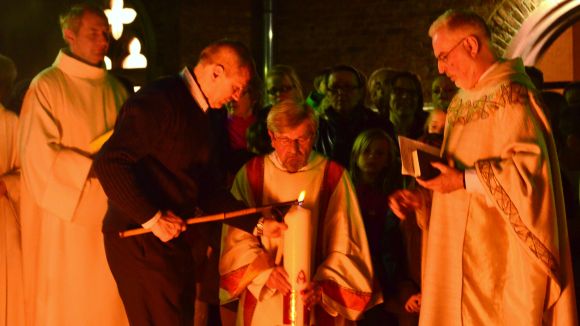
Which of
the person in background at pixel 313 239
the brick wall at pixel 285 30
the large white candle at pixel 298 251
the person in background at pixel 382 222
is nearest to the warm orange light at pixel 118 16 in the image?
the brick wall at pixel 285 30

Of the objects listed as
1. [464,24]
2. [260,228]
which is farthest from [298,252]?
[464,24]

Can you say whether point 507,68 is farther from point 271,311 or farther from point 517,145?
point 271,311

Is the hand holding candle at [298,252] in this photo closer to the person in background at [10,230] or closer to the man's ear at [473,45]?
the man's ear at [473,45]

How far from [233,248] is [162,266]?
27.9 inches

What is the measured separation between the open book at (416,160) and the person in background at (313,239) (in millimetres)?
709

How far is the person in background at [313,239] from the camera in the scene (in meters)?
6.35

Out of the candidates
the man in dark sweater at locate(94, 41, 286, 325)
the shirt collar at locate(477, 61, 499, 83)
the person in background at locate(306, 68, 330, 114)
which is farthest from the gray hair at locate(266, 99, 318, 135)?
the person in background at locate(306, 68, 330, 114)

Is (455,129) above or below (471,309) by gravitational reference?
above

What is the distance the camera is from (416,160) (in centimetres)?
577

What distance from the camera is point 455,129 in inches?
241

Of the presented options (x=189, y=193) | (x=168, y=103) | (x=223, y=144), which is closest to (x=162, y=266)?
(x=189, y=193)

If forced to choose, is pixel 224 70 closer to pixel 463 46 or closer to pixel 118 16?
pixel 463 46

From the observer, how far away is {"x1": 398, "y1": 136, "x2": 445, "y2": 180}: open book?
5.78 metres

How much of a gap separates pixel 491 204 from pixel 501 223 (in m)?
0.12
